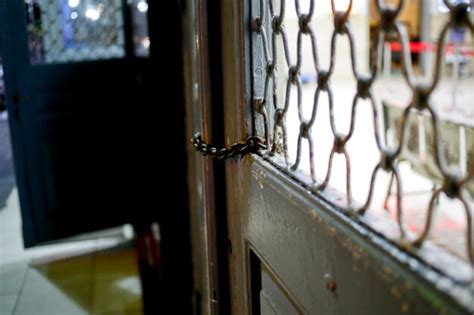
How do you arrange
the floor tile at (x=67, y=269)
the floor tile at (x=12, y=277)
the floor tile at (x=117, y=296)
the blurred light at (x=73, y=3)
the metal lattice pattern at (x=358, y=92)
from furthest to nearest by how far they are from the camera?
1. the blurred light at (x=73, y=3)
2. the floor tile at (x=67, y=269)
3. the floor tile at (x=12, y=277)
4. the floor tile at (x=117, y=296)
5. the metal lattice pattern at (x=358, y=92)

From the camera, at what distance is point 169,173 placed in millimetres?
3322

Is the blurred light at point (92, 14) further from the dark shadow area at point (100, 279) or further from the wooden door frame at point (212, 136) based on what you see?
the wooden door frame at point (212, 136)

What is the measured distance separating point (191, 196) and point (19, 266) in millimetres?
2061

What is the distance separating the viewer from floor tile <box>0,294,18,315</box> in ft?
12.2

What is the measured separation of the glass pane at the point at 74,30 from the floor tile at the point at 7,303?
176 centimetres

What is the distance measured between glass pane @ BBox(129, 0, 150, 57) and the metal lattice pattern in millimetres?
3453

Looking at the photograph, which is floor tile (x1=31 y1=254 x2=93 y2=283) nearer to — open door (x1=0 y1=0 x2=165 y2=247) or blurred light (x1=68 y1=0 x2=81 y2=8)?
open door (x1=0 y1=0 x2=165 y2=247)

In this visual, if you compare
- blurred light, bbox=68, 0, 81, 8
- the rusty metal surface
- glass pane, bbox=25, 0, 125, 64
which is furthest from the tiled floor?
the rusty metal surface

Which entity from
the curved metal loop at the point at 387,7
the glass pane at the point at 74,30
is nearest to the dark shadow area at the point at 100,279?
the glass pane at the point at 74,30

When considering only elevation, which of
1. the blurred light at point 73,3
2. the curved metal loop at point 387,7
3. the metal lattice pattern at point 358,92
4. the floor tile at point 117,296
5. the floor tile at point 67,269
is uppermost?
the blurred light at point 73,3

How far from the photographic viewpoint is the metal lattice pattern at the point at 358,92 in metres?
0.86

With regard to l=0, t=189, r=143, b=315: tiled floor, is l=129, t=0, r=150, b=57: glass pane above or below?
above

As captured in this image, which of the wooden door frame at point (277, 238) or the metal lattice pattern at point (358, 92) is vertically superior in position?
the metal lattice pattern at point (358, 92)

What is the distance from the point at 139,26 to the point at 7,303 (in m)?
2.66
